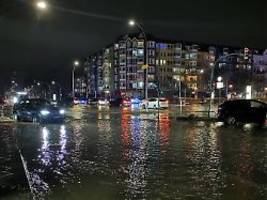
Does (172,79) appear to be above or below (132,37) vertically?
below

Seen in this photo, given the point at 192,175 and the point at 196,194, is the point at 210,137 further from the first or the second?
the point at 196,194

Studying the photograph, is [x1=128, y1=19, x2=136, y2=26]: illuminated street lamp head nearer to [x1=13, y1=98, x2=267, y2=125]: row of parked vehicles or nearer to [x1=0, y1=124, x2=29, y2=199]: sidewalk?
[x1=13, y1=98, x2=267, y2=125]: row of parked vehicles

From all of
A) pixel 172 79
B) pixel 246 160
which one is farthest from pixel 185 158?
pixel 172 79

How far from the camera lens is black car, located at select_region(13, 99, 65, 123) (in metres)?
33.9

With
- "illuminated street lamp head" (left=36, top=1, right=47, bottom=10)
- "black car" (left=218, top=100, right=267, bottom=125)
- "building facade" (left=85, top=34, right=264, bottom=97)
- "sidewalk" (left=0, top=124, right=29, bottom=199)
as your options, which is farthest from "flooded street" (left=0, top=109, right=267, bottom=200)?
"building facade" (left=85, top=34, right=264, bottom=97)

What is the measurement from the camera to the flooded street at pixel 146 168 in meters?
9.68

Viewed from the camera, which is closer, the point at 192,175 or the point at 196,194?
the point at 196,194

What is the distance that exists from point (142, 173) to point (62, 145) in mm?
7358

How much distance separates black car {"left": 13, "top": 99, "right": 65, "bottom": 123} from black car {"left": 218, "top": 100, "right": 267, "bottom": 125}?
11791 millimetres

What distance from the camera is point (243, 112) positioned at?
100ft

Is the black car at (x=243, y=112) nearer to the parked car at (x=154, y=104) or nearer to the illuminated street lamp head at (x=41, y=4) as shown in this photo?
the illuminated street lamp head at (x=41, y=4)

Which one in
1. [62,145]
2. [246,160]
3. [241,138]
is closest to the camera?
[246,160]

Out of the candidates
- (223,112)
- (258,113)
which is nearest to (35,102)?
(223,112)

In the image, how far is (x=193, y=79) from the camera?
562 feet
